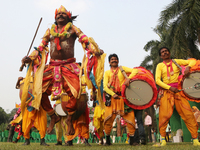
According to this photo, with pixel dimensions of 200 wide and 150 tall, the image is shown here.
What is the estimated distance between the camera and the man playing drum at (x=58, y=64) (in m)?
5.36

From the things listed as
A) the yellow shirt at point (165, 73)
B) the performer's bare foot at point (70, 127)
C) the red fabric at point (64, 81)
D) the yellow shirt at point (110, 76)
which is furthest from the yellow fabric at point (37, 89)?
the yellow shirt at point (165, 73)

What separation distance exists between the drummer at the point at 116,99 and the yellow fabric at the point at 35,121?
1.48 meters

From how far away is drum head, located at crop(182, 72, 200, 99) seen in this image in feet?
15.6

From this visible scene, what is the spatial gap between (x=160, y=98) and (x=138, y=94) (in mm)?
473

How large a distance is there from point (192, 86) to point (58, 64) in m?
2.99

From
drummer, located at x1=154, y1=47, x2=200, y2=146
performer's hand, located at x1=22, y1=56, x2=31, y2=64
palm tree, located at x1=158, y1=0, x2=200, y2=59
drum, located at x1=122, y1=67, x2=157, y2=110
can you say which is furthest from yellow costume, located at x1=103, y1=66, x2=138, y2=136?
palm tree, located at x1=158, y1=0, x2=200, y2=59

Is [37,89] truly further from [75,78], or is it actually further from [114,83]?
[114,83]

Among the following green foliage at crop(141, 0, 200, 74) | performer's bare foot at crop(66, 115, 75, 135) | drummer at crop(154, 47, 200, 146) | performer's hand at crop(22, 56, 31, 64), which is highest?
green foliage at crop(141, 0, 200, 74)

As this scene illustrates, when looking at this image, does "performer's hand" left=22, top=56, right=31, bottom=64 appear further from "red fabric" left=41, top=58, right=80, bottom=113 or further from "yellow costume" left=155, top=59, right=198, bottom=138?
"yellow costume" left=155, top=59, right=198, bottom=138

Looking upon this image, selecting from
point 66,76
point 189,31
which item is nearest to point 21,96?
point 66,76

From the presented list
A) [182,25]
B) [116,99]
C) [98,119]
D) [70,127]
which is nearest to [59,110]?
[98,119]

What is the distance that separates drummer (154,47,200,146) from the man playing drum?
5.00 feet

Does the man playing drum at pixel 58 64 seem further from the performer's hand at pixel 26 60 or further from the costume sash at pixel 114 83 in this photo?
the costume sash at pixel 114 83

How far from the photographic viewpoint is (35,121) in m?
5.61
